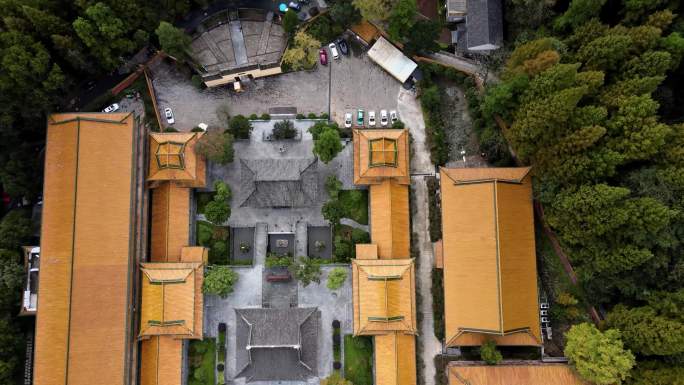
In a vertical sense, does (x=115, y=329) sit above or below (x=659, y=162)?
below

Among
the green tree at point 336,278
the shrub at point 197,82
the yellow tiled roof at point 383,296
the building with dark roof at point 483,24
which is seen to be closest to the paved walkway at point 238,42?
the shrub at point 197,82

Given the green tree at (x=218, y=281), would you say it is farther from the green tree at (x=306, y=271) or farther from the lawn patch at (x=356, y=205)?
the lawn patch at (x=356, y=205)

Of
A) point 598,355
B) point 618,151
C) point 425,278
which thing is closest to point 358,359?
point 425,278

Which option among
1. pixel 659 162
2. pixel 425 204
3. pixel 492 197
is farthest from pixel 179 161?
pixel 659 162

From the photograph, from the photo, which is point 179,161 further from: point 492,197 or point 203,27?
point 492,197

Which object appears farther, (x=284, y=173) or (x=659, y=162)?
(x=284, y=173)

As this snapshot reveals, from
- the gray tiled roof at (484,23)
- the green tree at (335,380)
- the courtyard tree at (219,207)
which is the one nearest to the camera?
the green tree at (335,380)

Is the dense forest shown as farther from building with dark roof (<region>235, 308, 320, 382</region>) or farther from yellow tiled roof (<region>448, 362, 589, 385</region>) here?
building with dark roof (<region>235, 308, 320, 382</region>)

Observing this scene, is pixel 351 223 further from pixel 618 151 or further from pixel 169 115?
pixel 618 151
